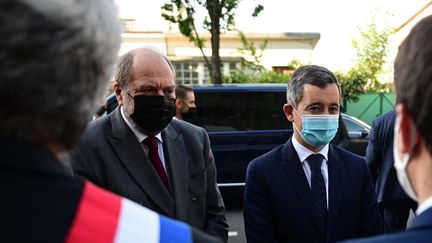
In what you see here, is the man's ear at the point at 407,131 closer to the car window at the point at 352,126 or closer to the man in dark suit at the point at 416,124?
the man in dark suit at the point at 416,124

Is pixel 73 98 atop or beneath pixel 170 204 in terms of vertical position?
atop

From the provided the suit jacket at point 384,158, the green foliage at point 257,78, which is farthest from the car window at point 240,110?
the green foliage at point 257,78

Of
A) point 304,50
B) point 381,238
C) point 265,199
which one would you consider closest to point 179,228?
point 381,238

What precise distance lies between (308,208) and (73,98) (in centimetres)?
145

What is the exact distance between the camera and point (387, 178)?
3.37 metres

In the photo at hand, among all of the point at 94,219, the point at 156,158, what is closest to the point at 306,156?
the point at 156,158

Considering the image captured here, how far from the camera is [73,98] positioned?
79cm

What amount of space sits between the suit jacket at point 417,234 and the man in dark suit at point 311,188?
3.54ft

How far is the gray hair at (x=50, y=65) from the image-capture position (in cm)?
70

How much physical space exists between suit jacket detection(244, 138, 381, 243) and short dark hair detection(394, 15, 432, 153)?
110cm

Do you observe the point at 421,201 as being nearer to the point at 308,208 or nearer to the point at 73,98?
the point at 73,98

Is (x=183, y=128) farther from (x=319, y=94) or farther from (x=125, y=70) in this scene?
(x=319, y=94)

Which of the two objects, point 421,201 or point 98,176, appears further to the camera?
point 98,176

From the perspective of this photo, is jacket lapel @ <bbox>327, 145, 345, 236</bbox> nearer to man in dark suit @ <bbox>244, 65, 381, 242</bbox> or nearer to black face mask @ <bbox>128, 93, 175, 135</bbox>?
man in dark suit @ <bbox>244, 65, 381, 242</bbox>
